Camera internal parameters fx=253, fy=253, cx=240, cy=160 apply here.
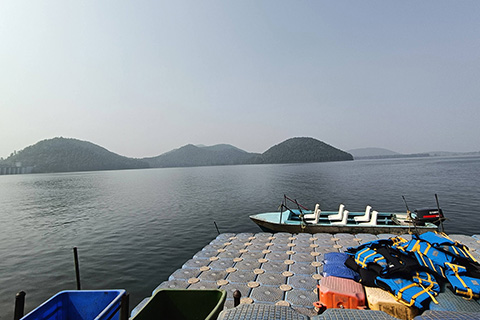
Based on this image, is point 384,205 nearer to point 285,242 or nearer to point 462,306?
point 285,242

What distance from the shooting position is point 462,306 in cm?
571

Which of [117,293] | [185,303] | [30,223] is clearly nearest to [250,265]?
[185,303]

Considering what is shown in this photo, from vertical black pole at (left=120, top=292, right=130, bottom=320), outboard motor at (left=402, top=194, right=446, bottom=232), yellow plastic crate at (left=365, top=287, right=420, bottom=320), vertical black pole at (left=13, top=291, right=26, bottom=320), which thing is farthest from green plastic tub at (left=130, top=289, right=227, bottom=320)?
outboard motor at (left=402, top=194, right=446, bottom=232)

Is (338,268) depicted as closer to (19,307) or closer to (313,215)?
(19,307)

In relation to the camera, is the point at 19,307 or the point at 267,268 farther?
the point at 267,268

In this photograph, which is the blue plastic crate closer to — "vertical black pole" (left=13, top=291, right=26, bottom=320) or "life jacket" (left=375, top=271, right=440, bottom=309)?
"vertical black pole" (left=13, top=291, right=26, bottom=320)

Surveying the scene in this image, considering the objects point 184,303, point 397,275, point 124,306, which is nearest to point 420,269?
point 397,275

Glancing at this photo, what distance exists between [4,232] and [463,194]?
61.6m

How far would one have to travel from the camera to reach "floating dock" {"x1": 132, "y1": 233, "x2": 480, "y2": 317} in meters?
7.27

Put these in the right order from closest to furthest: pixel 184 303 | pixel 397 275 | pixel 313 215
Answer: pixel 184 303
pixel 397 275
pixel 313 215

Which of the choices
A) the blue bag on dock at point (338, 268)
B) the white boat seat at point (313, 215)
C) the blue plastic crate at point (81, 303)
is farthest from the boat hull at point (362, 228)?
the blue plastic crate at point (81, 303)

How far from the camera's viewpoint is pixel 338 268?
7.61 metres

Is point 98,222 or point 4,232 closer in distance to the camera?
point 4,232

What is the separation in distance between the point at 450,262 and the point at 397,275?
1.51m
